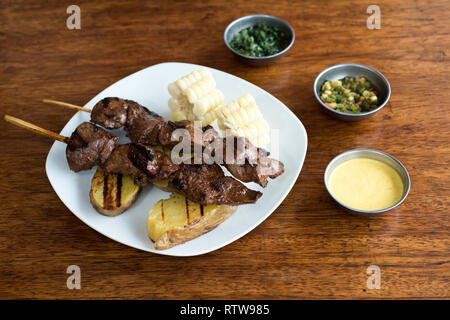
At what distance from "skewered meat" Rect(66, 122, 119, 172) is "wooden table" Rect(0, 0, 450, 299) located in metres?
0.38

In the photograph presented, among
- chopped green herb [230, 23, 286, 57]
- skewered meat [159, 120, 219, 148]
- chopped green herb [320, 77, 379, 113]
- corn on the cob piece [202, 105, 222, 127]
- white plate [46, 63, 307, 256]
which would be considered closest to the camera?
white plate [46, 63, 307, 256]

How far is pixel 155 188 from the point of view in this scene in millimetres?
3064

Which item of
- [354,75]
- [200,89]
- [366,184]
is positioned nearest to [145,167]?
[200,89]

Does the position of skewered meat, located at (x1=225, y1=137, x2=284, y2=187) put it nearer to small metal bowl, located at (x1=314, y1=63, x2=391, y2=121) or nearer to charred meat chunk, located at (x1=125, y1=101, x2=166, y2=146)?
Result: charred meat chunk, located at (x1=125, y1=101, x2=166, y2=146)

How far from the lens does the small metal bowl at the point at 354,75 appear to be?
131 inches

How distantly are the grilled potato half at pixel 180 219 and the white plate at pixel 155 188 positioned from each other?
0.05m

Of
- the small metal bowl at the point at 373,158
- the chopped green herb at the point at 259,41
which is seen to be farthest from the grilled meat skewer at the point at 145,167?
the chopped green herb at the point at 259,41

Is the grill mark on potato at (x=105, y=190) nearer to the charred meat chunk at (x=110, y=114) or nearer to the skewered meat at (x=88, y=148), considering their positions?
the skewered meat at (x=88, y=148)

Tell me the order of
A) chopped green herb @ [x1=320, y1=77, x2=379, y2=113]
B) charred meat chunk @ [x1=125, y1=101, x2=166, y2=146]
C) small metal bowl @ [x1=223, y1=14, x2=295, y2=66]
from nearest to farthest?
1. charred meat chunk @ [x1=125, y1=101, x2=166, y2=146]
2. chopped green herb @ [x1=320, y1=77, x2=379, y2=113]
3. small metal bowl @ [x1=223, y1=14, x2=295, y2=66]

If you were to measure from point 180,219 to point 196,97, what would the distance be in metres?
0.95

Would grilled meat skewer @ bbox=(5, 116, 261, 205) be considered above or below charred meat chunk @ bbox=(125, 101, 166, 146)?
below

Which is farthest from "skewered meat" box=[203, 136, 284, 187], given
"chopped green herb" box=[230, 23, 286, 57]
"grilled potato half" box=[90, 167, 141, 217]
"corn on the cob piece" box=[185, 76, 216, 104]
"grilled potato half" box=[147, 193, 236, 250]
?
"chopped green herb" box=[230, 23, 286, 57]

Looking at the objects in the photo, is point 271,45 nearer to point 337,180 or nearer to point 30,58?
point 337,180

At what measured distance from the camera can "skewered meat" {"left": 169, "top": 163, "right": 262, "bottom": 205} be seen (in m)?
2.73
